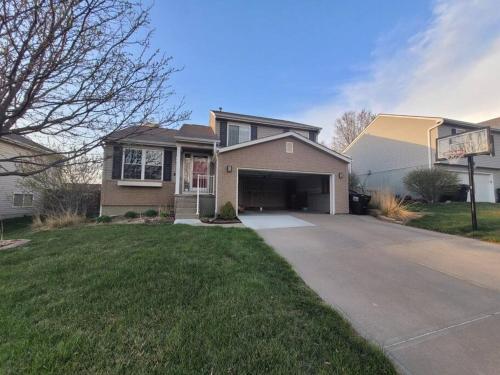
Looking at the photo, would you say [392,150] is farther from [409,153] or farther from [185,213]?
[185,213]

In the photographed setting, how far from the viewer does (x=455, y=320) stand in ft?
9.31

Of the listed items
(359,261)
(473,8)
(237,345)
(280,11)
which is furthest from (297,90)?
(237,345)

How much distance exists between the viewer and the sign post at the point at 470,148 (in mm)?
7668

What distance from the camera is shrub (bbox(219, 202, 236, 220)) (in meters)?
10.1

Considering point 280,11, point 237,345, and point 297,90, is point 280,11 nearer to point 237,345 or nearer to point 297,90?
point 297,90

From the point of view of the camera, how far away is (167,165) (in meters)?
12.9

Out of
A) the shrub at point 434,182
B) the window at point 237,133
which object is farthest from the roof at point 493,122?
the window at point 237,133

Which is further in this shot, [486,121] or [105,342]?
[486,121]

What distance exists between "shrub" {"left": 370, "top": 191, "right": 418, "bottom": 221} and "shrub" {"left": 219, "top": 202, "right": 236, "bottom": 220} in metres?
7.10

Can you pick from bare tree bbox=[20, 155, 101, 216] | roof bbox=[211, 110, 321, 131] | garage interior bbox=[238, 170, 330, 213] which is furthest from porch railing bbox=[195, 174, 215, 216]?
bare tree bbox=[20, 155, 101, 216]

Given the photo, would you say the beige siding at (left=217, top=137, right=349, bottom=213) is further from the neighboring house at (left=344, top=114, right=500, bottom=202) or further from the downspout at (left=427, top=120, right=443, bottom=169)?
the downspout at (left=427, top=120, right=443, bottom=169)

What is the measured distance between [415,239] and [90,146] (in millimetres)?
8505

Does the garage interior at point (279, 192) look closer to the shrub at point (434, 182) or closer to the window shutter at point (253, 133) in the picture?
the window shutter at point (253, 133)

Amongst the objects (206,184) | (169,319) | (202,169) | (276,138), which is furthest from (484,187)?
(169,319)
